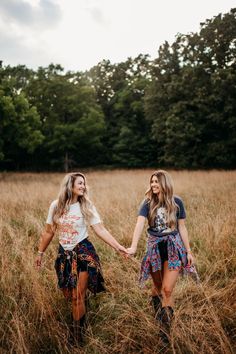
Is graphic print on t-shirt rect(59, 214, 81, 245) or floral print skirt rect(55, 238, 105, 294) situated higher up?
graphic print on t-shirt rect(59, 214, 81, 245)

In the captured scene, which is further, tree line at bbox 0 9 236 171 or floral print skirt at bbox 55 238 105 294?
tree line at bbox 0 9 236 171

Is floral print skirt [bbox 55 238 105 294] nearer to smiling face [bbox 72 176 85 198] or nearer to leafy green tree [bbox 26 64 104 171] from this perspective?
smiling face [bbox 72 176 85 198]

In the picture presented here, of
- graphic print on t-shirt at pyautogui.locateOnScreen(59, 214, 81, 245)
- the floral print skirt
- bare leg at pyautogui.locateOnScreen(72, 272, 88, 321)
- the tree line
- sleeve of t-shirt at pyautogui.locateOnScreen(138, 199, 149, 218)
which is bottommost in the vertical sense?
bare leg at pyautogui.locateOnScreen(72, 272, 88, 321)

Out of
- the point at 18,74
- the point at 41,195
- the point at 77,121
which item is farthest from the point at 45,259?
the point at 18,74

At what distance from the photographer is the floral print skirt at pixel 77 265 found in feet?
8.66

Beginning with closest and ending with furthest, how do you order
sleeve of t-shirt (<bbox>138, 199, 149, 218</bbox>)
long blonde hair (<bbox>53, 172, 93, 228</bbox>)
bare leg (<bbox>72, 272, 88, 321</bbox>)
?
bare leg (<bbox>72, 272, 88, 321</bbox>) → long blonde hair (<bbox>53, 172, 93, 228</bbox>) → sleeve of t-shirt (<bbox>138, 199, 149, 218</bbox>)

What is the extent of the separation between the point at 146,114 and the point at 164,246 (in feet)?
78.9

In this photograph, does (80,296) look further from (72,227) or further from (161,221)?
(161,221)

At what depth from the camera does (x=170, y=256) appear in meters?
2.65

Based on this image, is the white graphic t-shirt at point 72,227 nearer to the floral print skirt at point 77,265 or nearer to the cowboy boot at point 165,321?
the floral print skirt at point 77,265

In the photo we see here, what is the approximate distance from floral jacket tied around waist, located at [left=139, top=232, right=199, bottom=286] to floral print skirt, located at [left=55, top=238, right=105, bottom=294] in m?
0.46

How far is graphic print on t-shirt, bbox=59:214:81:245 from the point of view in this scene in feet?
8.86

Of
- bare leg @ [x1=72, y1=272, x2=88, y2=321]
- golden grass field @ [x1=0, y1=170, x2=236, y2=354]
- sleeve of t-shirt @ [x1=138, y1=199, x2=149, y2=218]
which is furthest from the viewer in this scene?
sleeve of t-shirt @ [x1=138, y1=199, x2=149, y2=218]

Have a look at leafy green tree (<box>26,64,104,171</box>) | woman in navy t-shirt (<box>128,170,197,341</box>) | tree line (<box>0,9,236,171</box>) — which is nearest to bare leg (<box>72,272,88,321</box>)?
woman in navy t-shirt (<box>128,170,197,341</box>)
